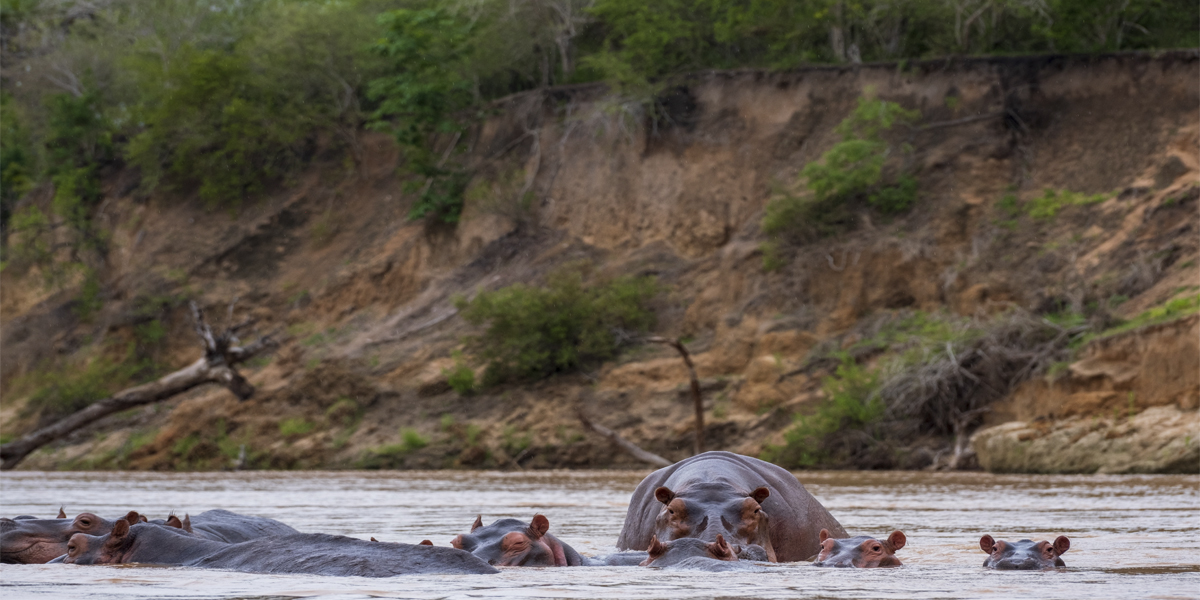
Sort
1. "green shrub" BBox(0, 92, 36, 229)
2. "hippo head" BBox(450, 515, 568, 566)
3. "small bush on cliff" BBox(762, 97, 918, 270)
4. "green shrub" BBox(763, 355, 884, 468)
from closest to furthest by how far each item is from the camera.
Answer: "hippo head" BBox(450, 515, 568, 566) → "green shrub" BBox(763, 355, 884, 468) → "small bush on cliff" BBox(762, 97, 918, 270) → "green shrub" BBox(0, 92, 36, 229)

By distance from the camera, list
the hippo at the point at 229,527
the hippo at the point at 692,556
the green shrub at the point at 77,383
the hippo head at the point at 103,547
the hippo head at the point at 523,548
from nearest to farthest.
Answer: the hippo at the point at 692,556 → the hippo head at the point at 523,548 → the hippo head at the point at 103,547 → the hippo at the point at 229,527 → the green shrub at the point at 77,383

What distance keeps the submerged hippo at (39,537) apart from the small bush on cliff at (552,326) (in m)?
20.7

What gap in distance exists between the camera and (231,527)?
768 centimetres

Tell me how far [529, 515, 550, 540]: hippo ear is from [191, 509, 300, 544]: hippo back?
1.97 metres

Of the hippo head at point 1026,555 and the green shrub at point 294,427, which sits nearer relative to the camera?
the hippo head at point 1026,555

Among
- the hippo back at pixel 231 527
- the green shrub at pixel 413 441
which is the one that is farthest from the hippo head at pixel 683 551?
the green shrub at pixel 413 441

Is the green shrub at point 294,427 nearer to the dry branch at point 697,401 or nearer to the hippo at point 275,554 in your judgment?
the dry branch at point 697,401

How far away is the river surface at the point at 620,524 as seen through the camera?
4.32 metres

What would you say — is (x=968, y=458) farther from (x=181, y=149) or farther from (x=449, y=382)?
(x=181, y=149)

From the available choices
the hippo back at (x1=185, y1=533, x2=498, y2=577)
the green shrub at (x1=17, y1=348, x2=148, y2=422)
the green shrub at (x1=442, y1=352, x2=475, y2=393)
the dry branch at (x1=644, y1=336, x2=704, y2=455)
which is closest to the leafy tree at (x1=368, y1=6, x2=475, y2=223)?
the green shrub at (x1=442, y1=352, x2=475, y2=393)

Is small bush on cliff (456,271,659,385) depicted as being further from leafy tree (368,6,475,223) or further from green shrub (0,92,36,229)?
green shrub (0,92,36,229)

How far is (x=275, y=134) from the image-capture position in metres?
37.3

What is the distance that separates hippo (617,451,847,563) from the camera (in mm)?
6375

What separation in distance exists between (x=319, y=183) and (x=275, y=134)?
2101mm
